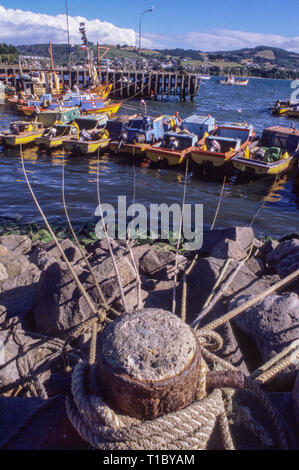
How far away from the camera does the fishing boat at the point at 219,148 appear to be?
56.0 ft

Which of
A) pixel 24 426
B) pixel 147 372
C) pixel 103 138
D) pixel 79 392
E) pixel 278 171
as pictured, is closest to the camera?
pixel 147 372

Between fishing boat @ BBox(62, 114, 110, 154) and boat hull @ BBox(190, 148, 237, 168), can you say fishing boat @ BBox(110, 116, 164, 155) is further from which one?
boat hull @ BBox(190, 148, 237, 168)

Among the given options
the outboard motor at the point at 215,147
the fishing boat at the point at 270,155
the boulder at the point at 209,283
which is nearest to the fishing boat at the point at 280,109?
the fishing boat at the point at 270,155

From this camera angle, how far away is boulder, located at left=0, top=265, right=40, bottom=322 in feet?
12.4

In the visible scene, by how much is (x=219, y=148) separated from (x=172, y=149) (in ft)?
8.75

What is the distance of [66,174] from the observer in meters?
17.5

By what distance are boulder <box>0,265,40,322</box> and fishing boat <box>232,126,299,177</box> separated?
1397 cm

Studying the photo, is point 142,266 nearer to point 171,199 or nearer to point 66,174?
point 171,199

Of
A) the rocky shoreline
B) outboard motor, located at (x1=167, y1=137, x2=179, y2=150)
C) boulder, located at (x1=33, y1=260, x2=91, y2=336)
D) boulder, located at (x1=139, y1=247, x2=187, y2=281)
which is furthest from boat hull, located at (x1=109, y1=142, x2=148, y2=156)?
boulder, located at (x1=33, y1=260, x2=91, y2=336)

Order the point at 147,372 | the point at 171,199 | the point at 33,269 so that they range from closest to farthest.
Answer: the point at 147,372, the point at 33,269, the point at 171,199

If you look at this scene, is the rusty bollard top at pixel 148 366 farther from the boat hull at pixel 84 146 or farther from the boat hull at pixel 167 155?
the boat hull at pixel 84 146

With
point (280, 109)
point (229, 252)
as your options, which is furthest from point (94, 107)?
point (229, 252)
